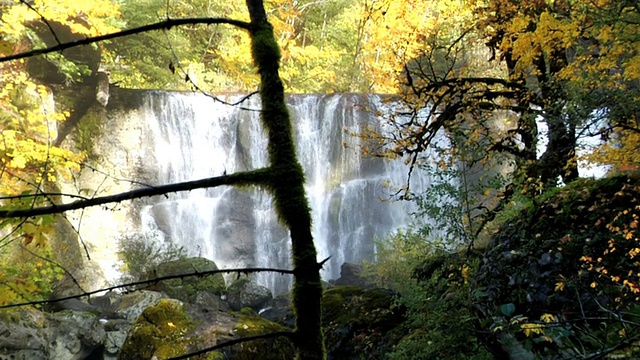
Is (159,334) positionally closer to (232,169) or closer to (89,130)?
(89,130)

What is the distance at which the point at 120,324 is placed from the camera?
1125cm

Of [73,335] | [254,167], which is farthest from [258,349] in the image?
[254,167]

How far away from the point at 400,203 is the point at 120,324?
11836mm

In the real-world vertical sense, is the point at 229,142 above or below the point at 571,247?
above

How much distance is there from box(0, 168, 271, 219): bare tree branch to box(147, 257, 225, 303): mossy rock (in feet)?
35.6

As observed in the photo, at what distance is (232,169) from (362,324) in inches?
531

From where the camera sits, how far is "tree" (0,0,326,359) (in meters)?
1.96

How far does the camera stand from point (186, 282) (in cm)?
1348

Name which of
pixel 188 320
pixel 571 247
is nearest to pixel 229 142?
pixel 188 320

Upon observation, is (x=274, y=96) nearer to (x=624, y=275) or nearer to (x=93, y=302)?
(x=624, y=275)

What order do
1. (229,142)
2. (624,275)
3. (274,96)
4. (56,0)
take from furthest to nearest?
(229,142), (56,0), (624,275), (274,96)

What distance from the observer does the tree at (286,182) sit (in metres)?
1.96

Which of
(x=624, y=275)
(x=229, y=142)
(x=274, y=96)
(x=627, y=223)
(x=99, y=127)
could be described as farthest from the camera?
(x=229, y=142)

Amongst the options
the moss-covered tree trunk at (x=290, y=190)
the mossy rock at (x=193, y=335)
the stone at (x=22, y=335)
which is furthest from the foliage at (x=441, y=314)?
the stone at (x=22, y=335)
